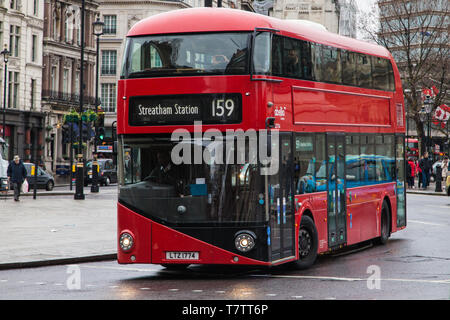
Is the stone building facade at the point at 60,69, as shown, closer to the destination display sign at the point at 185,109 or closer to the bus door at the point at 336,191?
the bus door at the point at 336,191

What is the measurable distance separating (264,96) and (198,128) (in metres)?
1.09

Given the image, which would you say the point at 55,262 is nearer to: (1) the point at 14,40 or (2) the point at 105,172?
(2) the point at 105,172

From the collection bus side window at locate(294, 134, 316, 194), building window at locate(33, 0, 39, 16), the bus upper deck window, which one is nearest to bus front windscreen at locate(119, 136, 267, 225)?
the bus upper deck window

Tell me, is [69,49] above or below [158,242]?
above

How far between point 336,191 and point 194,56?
4.57 meters

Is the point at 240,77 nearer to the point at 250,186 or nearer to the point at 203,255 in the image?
the point at 250,186

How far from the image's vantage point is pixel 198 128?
42.3 feet

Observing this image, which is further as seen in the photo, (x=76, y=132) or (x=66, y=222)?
(x=76, y=132)

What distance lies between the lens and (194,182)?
42.5ft

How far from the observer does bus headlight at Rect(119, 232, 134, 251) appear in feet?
43.4

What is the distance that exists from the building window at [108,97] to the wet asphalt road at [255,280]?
72.2 meters

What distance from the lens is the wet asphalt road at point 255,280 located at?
448 inches

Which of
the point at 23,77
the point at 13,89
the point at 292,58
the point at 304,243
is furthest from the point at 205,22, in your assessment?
the point at 23,77
